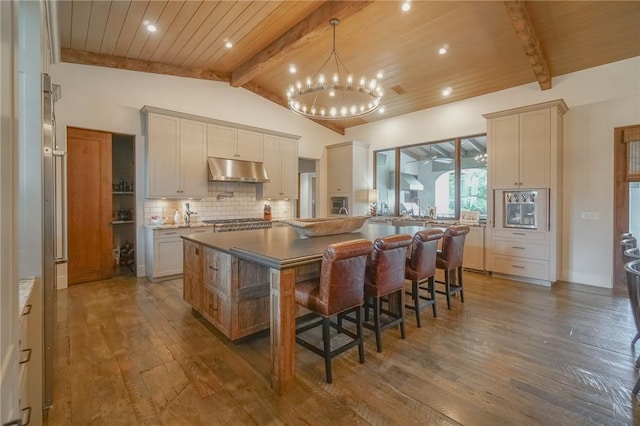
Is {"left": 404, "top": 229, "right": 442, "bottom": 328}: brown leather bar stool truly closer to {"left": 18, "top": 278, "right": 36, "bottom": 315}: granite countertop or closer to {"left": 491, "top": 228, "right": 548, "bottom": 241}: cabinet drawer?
{"left": 491, "top": 228, "right": 548, "bottom": 241}: cabinet drawer

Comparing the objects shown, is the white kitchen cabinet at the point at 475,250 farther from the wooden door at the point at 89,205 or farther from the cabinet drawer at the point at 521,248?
the wooden door at the point at 89,205

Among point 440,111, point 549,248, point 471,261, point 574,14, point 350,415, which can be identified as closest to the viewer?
point 350,415

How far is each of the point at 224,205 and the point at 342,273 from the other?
435cm

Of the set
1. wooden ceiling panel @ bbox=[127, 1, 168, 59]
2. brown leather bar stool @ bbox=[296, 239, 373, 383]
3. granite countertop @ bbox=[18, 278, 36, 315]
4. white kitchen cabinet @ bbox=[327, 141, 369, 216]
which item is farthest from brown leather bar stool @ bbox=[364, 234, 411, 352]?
white kitchen cabinet @ bbox=[327, 141, 369, 216]

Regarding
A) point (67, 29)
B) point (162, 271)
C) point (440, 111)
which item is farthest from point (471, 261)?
point (67, 29)

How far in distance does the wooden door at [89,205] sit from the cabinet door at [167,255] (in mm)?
924

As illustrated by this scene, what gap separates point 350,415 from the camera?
1.85m

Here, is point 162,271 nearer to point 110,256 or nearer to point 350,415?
point 110,256

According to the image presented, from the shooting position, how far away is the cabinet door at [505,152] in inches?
192

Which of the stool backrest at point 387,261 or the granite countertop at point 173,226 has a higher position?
the granite countertop at point 173,226

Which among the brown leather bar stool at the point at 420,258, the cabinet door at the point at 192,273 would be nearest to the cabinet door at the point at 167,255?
the cabinet door at the point at 192,273

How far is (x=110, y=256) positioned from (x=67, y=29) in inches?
129

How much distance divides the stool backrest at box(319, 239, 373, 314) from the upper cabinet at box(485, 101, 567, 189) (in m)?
3.89

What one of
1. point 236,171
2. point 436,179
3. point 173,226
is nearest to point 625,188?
point 436,179
